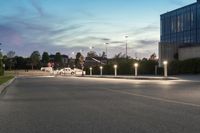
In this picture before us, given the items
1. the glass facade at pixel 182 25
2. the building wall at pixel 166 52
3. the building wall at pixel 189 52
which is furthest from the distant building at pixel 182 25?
the building wall at pixel 189 52

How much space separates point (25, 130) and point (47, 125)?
94 cm

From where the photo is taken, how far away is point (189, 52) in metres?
75.6

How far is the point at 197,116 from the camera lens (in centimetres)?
1360

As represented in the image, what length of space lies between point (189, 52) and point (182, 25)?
35606 millimetres

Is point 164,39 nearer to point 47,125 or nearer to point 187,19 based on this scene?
point 187,19

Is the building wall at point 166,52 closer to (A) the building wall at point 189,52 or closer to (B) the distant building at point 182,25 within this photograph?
(A) the building wall at point 189,52

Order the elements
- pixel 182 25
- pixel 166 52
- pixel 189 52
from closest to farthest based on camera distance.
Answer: pixel 189 52 → pixel 166 52 → pixel 182 25

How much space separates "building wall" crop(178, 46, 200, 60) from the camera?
73.1 m

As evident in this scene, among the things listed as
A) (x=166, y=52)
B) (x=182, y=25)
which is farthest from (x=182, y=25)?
(x=166, y=52)

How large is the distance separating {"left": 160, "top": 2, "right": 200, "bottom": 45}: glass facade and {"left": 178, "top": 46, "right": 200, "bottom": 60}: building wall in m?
22.9

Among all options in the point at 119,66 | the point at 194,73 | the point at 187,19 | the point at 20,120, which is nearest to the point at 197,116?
the point at 20,120

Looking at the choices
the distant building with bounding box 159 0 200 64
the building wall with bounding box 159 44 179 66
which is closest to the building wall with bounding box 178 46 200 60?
the building wall with bounding box 159 44 179 66

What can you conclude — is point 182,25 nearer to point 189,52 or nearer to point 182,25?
point 182,25

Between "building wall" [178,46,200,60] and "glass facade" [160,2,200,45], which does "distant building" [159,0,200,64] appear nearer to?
"glass facade" [160,2,200,45]
